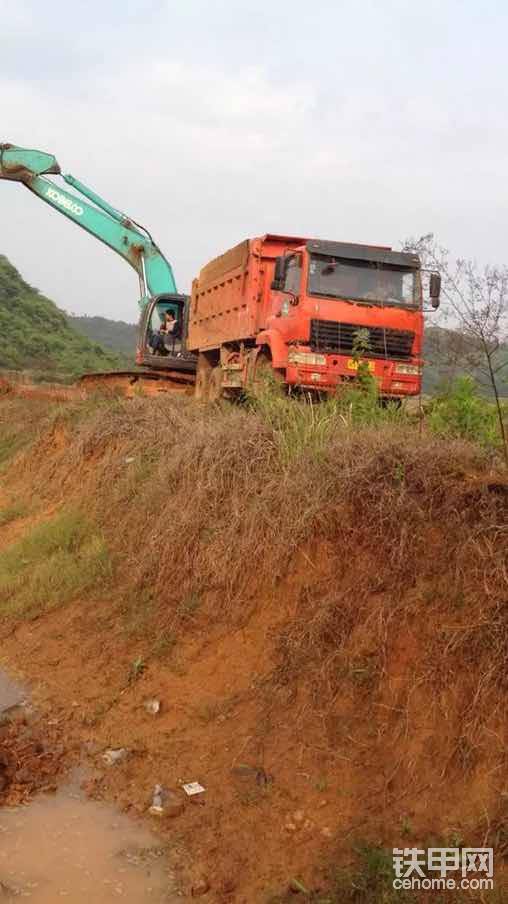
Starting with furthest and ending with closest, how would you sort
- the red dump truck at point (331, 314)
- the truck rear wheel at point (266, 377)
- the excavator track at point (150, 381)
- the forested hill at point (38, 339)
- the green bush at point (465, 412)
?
1. the forested hill at point (38, 339)
2. the excavator track at point (150, 381)
3. the red dump truck at point (331, 314)
4. the truck rear wheel at point (266, 377)
5. the green bush at point (465, 412)

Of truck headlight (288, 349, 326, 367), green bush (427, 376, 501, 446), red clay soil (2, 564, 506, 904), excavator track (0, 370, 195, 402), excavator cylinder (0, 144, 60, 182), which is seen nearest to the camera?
red clay soil (2, 564, 506, 904)

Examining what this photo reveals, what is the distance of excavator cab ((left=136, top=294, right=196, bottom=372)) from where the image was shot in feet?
54.2

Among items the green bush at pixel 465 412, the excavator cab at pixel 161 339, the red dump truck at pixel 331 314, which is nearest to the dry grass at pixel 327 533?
the green bush at pixel 465 412

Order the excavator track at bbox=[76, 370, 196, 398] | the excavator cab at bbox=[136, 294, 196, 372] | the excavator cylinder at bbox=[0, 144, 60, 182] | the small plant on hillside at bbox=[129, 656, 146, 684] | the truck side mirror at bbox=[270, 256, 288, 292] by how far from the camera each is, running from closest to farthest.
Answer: the small plant on hillside at bbox=[129, 656, 146, 684]
the truck side mirror at bbox=[270, 256, 288, 292]
the excavator track at bbox=[76, 370, 196, 398]
the excavator cylinder at bbox=[0, 144, 60, 182]
the excavator cab at bbox=[136, 294, 196, 372]

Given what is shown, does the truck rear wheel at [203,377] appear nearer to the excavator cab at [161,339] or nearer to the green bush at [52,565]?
the excavator cab at [161,339]

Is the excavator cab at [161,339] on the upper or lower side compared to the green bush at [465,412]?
upper

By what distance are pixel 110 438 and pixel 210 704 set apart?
4.44 meters

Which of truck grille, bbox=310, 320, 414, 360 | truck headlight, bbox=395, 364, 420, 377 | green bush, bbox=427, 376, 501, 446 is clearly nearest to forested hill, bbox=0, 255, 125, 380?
truck grille, bbox=310, 320, 414, 360

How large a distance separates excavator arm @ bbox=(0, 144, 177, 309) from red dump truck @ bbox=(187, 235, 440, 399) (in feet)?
19.9

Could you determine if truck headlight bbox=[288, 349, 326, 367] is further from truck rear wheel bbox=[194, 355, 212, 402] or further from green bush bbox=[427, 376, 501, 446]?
truck rear wheel bbox=[194, 355, 212, 402]

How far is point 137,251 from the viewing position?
17.2 metres

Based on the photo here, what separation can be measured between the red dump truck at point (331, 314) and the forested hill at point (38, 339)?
14.2 meters

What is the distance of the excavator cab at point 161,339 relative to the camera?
1651cm

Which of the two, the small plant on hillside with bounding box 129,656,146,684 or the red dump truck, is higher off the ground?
the red dump truck
